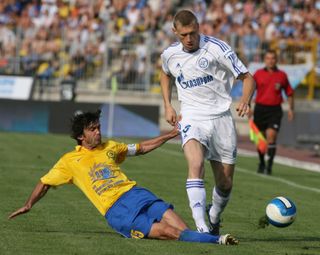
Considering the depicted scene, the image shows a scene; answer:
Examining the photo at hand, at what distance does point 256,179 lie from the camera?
1853cm

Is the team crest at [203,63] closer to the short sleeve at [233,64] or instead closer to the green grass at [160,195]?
the short sleeve at [233,64]

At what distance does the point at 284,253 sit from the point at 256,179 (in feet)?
29.8

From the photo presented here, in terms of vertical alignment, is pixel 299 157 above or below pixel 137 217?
below

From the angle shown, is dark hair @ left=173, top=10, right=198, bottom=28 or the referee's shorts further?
the referee's shorts

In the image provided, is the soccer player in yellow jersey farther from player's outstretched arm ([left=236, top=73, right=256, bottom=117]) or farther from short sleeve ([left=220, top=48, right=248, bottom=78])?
short sleeve ([left=220, top=48, right=248, bottom=78])

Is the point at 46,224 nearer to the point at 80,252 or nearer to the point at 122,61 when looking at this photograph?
the point at 80,252

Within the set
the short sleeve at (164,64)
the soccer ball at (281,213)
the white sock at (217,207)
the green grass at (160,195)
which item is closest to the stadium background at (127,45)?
the green grass at (160,195)

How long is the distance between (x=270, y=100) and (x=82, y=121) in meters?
10.2

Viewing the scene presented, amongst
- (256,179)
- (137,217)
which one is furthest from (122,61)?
(137,217)

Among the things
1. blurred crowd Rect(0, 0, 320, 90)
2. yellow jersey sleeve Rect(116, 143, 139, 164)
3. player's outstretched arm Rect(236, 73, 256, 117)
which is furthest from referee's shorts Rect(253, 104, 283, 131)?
blurred crowd Rect(0, 0, 320, 90)

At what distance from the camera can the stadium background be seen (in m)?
33.6

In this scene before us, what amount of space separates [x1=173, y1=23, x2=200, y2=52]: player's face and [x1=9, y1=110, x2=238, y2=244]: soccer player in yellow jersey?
2.76 ft

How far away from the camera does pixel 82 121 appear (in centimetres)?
1014

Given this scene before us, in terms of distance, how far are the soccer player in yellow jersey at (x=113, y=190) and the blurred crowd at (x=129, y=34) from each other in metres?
23.4
